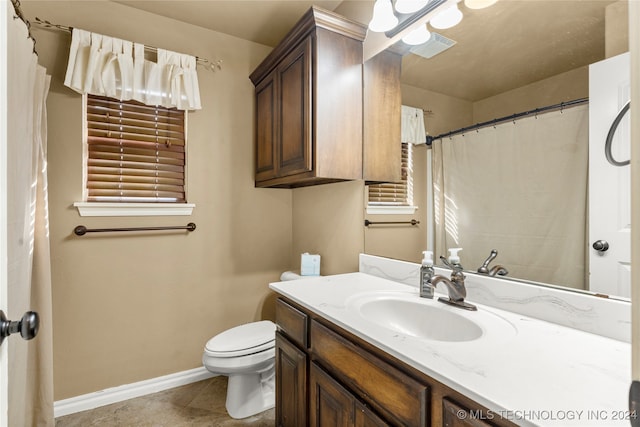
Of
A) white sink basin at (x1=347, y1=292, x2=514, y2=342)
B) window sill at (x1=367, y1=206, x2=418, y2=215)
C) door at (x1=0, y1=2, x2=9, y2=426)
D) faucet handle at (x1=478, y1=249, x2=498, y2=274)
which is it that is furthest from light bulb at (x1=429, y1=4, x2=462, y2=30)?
door at (x1=0, y1=2, x2=9, y2=426)

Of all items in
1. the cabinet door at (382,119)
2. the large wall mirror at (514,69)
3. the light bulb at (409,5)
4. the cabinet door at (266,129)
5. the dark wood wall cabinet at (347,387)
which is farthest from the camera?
the cabinet door at (266,129)

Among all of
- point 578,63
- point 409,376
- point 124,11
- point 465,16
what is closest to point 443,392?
point 409,376

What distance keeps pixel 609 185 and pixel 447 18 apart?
0.92m

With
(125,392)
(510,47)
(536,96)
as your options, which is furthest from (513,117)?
(125,392)

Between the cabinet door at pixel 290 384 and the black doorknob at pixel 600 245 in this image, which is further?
the cabinet door at pixel 290 384

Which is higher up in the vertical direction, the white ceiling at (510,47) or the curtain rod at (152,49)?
the curtain rod at (152,49)

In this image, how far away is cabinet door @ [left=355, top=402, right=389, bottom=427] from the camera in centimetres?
89

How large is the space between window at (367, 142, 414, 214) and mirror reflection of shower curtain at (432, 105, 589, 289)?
19 centimetres

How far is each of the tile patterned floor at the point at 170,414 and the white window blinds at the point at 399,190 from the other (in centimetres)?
143

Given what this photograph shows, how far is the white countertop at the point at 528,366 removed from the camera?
0.58 m

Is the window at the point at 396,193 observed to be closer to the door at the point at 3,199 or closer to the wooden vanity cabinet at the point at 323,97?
the wooden vanity cabinet at the point at 323,97

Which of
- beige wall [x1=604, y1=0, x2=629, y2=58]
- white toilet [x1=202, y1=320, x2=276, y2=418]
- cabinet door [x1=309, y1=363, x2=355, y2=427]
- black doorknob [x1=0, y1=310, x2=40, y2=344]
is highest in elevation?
beige wall [x1=604, y1=0, x2=629, y2=58]

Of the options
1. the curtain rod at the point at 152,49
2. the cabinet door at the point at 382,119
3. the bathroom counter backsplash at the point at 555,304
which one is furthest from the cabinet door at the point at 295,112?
the bathroom counter backsplash at the point at 555,304

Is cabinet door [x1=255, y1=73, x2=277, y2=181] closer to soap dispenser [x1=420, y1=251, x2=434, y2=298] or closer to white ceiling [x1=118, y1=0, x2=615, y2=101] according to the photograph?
white ceiling [x1=118, y1=0, x2=615, y2=101]
